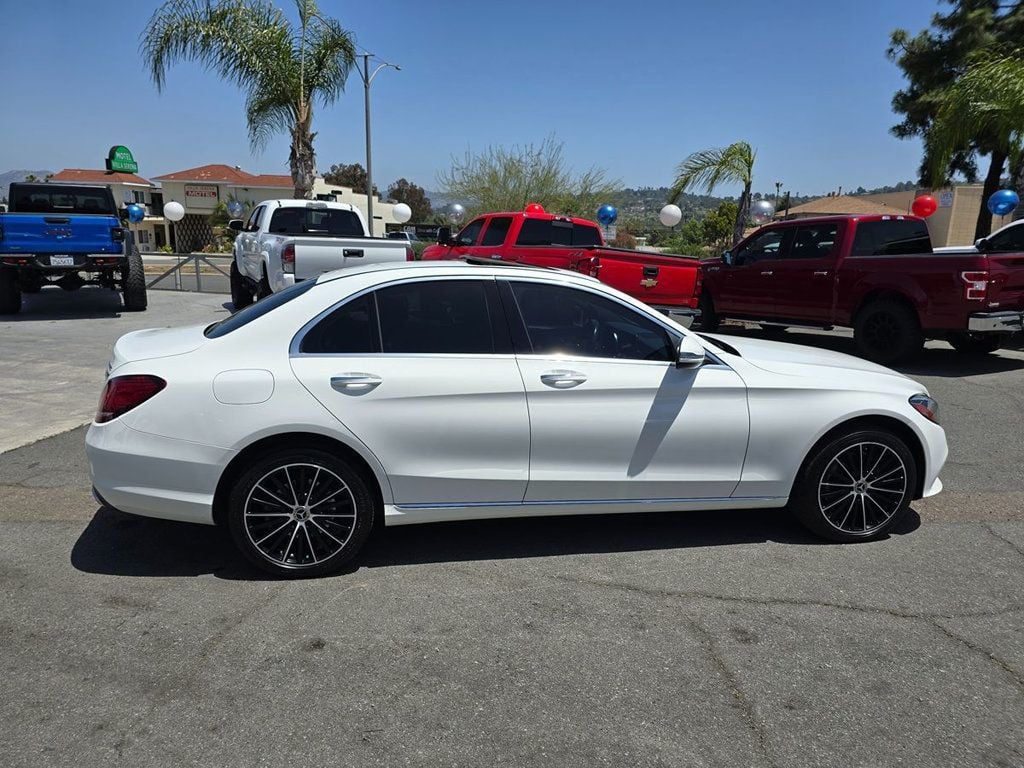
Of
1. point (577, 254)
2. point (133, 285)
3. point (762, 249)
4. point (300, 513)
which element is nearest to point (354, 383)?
point (300, 513)

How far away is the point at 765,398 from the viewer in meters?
4.17

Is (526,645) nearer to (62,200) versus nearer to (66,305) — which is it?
(62,200)

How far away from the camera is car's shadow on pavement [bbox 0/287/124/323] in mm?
13375

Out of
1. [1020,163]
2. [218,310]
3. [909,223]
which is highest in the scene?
[1020,163]

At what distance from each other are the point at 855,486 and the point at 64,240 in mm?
12897

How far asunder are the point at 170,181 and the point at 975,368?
208ft

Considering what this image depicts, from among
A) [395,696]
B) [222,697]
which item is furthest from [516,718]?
[222,697]

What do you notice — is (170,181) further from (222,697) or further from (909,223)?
(222,697)

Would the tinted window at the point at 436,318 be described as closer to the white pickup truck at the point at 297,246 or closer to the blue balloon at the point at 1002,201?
the white pickup truck at the point at 297,246

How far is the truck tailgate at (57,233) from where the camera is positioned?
12320 millimetres

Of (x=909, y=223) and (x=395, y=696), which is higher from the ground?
(x=909, y=223)

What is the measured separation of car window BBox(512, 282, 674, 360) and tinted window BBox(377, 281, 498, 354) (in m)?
0.22

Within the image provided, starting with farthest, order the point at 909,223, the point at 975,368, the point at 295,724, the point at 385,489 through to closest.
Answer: the point at 909,223, the point at 975,368, the point at 385,489, the point at 295,724

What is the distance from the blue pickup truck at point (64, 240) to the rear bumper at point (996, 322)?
42.3 feet
